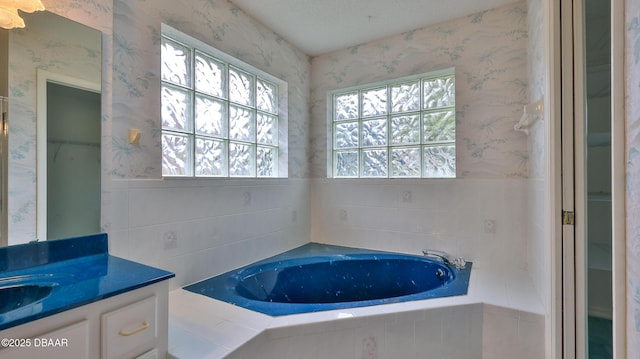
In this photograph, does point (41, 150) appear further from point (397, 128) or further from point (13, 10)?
point (397, 128)

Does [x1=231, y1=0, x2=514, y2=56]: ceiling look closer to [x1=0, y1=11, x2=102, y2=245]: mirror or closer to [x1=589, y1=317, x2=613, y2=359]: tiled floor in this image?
[x1=0, y1=11, x2=102, y2=245]: mirror

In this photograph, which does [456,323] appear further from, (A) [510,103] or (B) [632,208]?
(A) [510,103]

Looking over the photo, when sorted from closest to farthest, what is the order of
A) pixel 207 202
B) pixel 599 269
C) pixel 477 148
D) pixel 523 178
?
pixel 599 269
pixel 207 202
pixel 523 178
pixel 477 148

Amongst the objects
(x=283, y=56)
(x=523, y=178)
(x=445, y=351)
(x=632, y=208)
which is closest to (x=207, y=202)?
(x=283, y=56)

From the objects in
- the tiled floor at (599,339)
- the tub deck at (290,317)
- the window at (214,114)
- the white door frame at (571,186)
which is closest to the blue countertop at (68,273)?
the tub deck at (290,317)

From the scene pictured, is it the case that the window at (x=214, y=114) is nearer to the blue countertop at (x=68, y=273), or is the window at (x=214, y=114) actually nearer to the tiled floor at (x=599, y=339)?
the blue countertop at (x=68, y=273)

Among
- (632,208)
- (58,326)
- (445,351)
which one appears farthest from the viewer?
(445,351)

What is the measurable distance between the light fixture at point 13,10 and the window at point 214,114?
0.66 metres

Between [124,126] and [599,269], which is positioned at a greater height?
[124,126]

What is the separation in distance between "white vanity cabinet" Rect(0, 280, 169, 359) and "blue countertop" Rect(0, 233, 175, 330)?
0.08 feet

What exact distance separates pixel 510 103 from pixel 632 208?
6.50 feet

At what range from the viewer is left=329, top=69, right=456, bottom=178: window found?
2443 millimetres

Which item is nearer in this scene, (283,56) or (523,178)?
(523,178)

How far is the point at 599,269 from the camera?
1148mm
